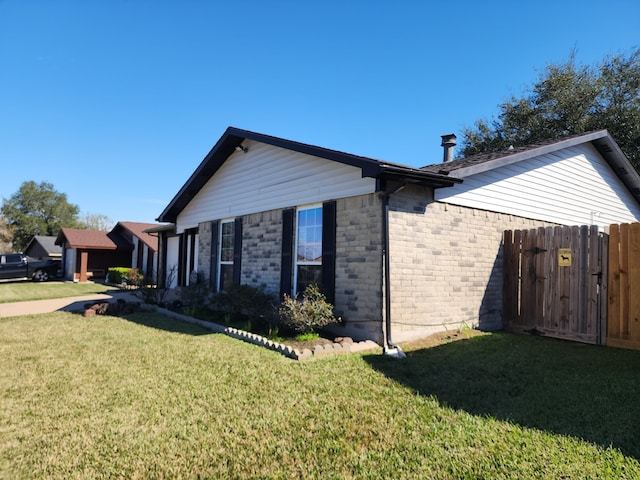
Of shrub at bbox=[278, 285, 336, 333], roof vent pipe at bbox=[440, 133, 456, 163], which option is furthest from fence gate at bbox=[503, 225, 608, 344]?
shrub at bbox=[278, 285, 336, 333]

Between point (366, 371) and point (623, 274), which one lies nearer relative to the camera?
point (366, 371)

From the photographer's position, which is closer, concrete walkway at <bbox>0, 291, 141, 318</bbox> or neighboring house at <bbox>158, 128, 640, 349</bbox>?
neighboring house at <bbox>158, 128, 640, 349</bbox>

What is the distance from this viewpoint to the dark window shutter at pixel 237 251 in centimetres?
1055

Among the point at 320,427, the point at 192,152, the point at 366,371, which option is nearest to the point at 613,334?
the point at 366,371

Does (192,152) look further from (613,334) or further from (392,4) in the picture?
(613,334)

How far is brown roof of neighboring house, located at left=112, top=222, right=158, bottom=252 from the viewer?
2426cm

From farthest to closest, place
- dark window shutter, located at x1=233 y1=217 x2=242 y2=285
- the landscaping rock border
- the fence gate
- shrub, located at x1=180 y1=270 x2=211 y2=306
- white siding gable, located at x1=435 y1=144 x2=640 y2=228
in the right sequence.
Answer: shrub, located at x1=180 y1=270 x2=211 y2=306 → dark window shutter, located at x1=233 y1=217 x2=242 y2=285 → white siding gable, located at x1=435 y1=144 x2=640 y2=228 → the fence gate → the landscaping rock border

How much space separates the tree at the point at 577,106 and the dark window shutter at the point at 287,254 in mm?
18406

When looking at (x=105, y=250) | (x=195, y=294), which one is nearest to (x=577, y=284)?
(x=195, y=294)

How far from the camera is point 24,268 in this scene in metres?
25.0

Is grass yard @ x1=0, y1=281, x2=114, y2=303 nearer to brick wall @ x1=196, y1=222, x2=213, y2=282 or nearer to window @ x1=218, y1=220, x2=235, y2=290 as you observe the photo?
brick wall @ x1=196, y1=222, x2=213, y2=282

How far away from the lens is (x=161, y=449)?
3152 mm

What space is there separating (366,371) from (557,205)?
319 inches

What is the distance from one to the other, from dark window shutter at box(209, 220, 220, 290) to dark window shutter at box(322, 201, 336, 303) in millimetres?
5323
